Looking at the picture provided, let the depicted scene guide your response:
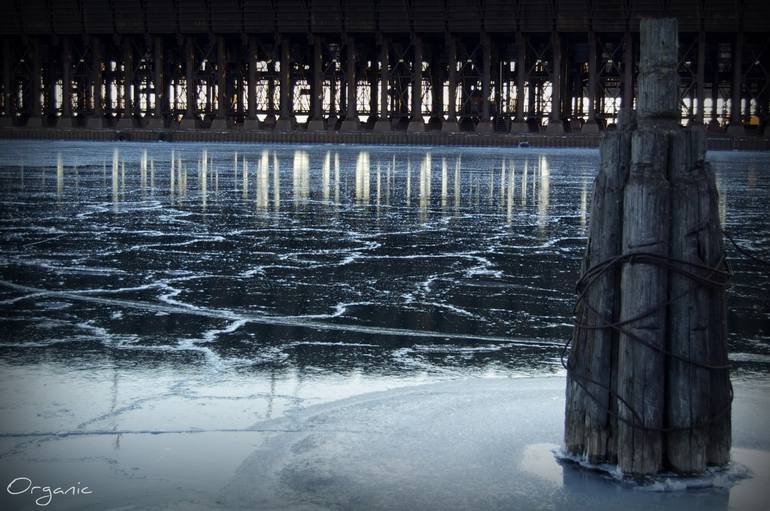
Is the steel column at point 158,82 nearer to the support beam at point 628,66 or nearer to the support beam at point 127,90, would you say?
the support beam at point 127,90

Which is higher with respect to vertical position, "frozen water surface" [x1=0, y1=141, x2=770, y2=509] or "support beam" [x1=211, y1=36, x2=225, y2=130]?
"support beam" [x1=211, y1=36, x2=225, y2=130]

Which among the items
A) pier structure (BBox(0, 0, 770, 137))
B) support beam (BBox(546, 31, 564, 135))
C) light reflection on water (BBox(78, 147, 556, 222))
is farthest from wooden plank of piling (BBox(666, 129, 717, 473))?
support beam (BBox(546, 31, 564, 135))

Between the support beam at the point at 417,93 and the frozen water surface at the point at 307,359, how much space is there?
39722 millimetres

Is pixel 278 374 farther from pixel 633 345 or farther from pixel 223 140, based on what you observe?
pixel 223 140

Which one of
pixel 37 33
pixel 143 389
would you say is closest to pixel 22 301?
pixel 143 389

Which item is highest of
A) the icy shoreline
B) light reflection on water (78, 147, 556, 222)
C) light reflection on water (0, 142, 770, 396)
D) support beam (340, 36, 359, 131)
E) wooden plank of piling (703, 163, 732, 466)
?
support beam (340, 36, 359, 131)

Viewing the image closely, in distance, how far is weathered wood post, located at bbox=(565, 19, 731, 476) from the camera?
508 centimetres

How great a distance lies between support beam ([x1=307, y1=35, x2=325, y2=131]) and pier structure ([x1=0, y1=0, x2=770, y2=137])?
0.08 meters

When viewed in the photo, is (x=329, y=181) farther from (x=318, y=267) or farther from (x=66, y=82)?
(x=66, y=82)

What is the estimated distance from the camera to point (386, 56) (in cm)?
5656

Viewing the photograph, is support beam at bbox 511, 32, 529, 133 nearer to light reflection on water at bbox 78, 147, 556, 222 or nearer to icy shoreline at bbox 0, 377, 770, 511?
light reflection on water at bbox 78, 147, 556, 222

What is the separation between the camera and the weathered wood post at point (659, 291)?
5082mm

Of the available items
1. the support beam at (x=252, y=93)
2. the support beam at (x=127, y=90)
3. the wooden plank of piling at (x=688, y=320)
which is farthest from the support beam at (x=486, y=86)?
the wooden plank of piling at (x=688, y=320)

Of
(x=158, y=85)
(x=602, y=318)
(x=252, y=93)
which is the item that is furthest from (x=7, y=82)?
(x=602, y=318)
